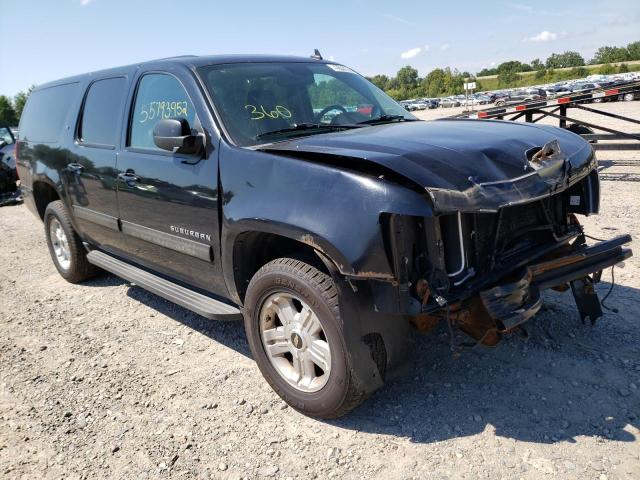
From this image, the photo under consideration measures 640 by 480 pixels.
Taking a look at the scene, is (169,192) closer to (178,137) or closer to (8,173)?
(178,137)

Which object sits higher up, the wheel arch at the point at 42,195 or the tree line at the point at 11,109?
the tree line at the point at 11,109

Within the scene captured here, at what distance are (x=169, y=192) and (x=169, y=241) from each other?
37 centimetres

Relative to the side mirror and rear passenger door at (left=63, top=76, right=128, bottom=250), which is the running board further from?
the side mirror

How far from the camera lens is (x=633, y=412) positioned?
2.68 m

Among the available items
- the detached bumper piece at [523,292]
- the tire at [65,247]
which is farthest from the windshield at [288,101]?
the tire at [65,247]

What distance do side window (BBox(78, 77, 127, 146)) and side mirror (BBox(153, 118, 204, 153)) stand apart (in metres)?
1.12

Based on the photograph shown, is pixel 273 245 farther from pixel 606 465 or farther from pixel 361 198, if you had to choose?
pixel 606 465

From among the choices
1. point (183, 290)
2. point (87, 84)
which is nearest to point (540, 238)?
point (183, 290)

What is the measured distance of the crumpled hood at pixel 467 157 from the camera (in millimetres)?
2264

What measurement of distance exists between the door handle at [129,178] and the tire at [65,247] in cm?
160

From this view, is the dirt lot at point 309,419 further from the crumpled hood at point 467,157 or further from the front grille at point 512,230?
the crumpled hood at point 467,157

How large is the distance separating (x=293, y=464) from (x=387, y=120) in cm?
242

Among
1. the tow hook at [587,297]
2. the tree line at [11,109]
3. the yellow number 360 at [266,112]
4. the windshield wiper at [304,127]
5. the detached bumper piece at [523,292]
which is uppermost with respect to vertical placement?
the tree line at [11,109]

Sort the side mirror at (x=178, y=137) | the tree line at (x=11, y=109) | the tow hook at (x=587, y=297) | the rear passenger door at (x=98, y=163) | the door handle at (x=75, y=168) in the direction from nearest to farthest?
the side mirror at (x=178, y=137), the tow hook at (x=587, y=297), the rear passenger door at (x=98, y=163), the door handle at (x=75, y=168), the tree line at (x=11, y=109)
